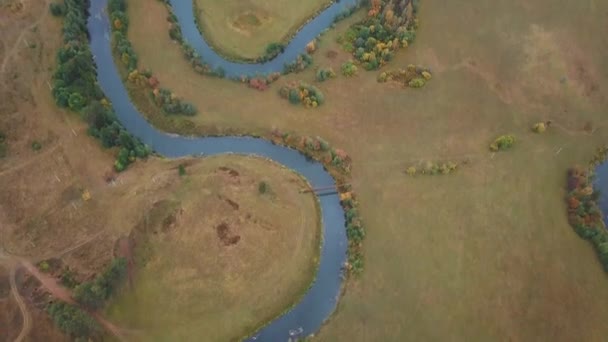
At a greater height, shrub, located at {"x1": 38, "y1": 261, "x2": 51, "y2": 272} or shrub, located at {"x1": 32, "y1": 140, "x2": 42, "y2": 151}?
shrub, located at {"x1": 32, "y1": 140, "x2": 42, "y2": 151}

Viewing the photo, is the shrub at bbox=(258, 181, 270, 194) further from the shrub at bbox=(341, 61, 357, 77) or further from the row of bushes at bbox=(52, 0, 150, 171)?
the shrub at bbox=(341, 61, 357, 77)

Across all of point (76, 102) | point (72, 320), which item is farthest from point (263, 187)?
point (76, 102)

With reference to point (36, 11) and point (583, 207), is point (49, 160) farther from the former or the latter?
point (583, 207)

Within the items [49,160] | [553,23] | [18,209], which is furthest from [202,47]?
[553,23]

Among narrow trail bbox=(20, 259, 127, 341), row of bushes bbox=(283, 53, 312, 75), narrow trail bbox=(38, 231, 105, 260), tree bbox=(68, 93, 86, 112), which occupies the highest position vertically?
row of bushes bbox=(283, 53, 312, 75)

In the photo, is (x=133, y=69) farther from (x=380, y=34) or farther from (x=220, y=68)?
(x=380, y=34)

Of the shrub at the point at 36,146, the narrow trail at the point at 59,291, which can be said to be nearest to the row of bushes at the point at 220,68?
the shrub at the point at 36,146

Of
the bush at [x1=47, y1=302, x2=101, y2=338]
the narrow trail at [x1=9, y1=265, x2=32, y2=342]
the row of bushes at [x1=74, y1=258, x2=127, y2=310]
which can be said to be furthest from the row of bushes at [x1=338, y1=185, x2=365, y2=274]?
the narrow trail at [x1=9, y1=265, x2=32, y2=342]
